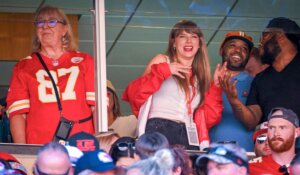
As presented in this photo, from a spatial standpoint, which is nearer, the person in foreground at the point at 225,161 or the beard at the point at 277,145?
the person in foreground at the point at 225,161

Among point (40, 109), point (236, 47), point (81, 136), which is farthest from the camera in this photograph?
point (236, 47)

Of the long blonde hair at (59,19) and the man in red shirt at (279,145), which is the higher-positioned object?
the long blonde hair at (59,19)

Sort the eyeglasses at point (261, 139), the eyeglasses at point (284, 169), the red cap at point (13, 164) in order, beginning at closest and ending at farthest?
1. the red cap at point (13, 164)
2. the eyeglasses at point (284, 169)
3. the eyeglasses at point (261, 139)

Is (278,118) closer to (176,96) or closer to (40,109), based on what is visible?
(176,96)

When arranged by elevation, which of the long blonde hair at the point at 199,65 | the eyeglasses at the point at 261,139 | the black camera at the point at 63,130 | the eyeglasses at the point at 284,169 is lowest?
the eyeglasses at the point at 284,169

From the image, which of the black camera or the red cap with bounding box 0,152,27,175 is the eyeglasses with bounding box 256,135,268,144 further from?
the red cap with bounding box 0,152,27,175

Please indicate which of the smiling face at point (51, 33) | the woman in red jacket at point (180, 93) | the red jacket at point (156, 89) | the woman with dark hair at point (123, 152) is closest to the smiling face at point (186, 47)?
the woman in red jacket at point (180, 93)

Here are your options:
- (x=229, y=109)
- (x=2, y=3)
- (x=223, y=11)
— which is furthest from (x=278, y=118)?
(x=2, y=3)

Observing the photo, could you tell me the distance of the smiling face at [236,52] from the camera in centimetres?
1284

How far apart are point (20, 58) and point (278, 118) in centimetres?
282

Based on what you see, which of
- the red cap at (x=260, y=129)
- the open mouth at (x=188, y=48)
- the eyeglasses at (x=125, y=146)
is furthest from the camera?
the open mouth at (x=188, y=48)

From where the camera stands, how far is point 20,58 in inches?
502

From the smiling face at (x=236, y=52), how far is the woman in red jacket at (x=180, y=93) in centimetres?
19

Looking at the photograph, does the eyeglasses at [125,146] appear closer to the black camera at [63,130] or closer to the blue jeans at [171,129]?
the black camera at [63,130]
